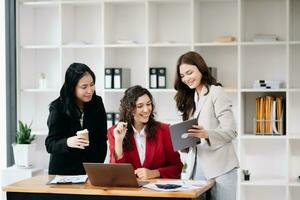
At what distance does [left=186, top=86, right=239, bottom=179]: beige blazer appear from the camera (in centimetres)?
397

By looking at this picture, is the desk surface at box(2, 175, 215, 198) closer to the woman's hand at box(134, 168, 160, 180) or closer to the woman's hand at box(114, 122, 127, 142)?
the woman's hand at box(134, 168, 160, 180)

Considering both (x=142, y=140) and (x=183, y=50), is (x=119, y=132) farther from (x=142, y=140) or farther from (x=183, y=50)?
(x=183, y=50)

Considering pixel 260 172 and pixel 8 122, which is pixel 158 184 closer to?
pixel 260 172

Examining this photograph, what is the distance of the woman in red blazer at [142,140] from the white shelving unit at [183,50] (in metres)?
1.64

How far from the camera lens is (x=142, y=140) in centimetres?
416

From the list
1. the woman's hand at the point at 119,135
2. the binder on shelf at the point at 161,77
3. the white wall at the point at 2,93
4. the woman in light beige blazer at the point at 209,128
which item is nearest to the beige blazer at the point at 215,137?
the woman in light beige blazer at the point at 209,128

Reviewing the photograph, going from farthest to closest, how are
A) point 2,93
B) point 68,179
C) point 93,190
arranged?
point 2,93 → point 68,179 → point 93,190

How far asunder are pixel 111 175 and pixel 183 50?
2543mm

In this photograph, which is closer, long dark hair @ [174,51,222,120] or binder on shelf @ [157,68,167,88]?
long dark hair @ [174,51,222,120]

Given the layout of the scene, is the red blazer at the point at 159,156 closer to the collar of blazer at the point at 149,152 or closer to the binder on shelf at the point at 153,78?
the collar of blazer at the point at 149,152

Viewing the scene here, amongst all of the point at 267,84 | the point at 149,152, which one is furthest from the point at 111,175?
the point at 267,84

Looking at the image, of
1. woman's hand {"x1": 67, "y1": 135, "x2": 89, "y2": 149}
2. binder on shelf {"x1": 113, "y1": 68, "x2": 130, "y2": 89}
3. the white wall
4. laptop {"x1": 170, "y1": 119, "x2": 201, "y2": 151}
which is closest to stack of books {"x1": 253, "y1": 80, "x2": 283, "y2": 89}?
binder on shelf {"x1": 113, "y1": 68, "x2": 130, "y2": 89}

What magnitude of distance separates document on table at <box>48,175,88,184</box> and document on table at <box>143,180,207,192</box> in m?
0.46

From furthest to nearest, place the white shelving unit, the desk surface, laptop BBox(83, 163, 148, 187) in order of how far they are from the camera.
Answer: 1. the white shelving unit
2. laptop BBox(83, 163, 148, 187)
3. the desk surface
